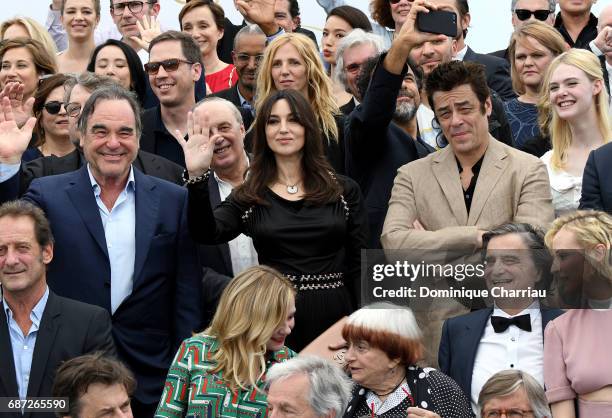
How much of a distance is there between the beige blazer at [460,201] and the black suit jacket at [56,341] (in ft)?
5.23

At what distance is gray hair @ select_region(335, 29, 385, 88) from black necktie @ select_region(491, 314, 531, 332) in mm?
3036

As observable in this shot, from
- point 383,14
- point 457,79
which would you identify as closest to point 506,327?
point 457,79

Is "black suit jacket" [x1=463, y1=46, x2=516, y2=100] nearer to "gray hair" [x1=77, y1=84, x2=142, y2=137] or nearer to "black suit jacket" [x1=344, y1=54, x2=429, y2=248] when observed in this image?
"black suit jacket" [x1=344, y1=54, x2=429, y2=248]

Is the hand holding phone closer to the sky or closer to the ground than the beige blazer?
closer to the sky

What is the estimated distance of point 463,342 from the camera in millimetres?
7086

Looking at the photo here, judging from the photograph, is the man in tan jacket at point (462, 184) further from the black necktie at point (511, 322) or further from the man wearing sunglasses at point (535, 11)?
→ the man wearing sunglasses at point (535, 11)

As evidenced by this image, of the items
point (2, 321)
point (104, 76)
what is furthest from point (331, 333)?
point (104, 76)

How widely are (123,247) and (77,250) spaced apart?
0.24 m

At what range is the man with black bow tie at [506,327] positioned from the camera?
22.9 ft

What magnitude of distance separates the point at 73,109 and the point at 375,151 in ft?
5.83

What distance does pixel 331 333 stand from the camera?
7.20 m

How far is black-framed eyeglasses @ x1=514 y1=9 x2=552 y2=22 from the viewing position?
437 inches

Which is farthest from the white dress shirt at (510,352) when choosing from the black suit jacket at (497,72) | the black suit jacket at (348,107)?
the black suit jacket at (497,72)

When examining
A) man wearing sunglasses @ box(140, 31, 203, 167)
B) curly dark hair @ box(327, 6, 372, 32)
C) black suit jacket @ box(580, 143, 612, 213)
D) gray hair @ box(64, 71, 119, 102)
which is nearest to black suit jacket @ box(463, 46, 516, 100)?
curly dark hair @ box(327, 6, 372, 32)
